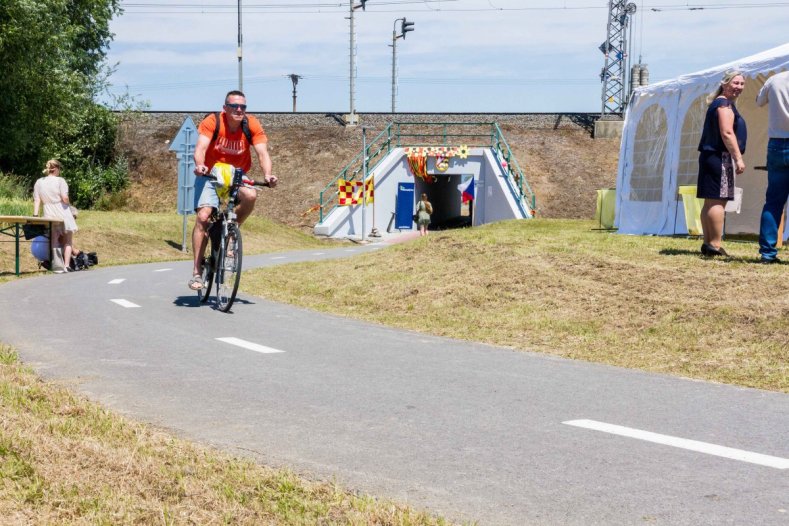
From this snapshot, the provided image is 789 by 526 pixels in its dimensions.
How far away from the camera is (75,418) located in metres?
4.79

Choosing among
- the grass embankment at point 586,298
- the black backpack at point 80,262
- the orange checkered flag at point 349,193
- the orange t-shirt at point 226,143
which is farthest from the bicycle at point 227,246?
the orange checkered flag at point 349,193

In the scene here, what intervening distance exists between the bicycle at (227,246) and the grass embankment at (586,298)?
4.55ft

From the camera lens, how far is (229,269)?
9906 mm

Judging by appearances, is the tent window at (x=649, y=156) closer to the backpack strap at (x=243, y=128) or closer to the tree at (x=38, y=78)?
the backpack strap at (x=243, y=128)

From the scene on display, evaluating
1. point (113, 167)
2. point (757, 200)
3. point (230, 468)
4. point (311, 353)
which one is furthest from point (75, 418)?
point (113, 167)

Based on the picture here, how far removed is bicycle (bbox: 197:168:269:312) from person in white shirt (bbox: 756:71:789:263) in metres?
→ 5.31

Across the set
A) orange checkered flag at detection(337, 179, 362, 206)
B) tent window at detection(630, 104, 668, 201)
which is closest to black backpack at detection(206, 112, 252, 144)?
tent window at detection(630, 104, 668, 201)

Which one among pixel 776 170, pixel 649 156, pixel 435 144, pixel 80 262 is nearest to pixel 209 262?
pixel 776 170

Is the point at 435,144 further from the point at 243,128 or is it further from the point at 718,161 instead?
the point at 243,128

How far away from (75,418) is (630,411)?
9.27ft

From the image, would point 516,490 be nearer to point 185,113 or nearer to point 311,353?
point 311,353

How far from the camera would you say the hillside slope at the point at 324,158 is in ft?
143

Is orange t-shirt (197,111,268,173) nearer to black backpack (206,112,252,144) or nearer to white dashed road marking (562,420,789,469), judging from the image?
black backpack (206,112,252,144)

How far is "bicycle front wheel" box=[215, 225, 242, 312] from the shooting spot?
9.81m
